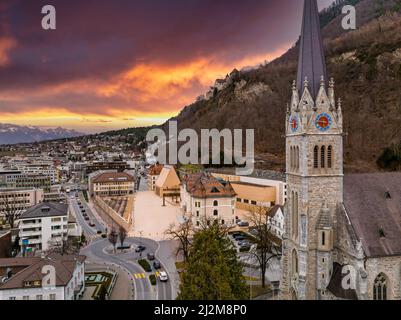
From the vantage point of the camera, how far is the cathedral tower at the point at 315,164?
28031mm

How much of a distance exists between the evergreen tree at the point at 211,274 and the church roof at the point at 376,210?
10239mm

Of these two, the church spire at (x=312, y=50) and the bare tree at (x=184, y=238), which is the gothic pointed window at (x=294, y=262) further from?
the bare tree at (x=184, y=238)

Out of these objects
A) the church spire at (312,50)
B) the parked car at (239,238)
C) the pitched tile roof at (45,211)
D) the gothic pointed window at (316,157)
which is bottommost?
the parked car at (239,238)

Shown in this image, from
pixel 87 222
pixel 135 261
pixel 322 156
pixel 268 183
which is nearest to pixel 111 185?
pixel 87 222

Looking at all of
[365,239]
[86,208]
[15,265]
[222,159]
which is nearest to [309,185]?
[365,239]

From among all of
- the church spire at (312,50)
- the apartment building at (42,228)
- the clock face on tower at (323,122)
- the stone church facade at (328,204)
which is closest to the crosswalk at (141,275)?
the apartment building at (42,228)

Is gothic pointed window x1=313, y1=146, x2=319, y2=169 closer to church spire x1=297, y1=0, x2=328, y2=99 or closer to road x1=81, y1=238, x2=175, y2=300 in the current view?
church spire x1=297, y1=0, x2=328, y2=99

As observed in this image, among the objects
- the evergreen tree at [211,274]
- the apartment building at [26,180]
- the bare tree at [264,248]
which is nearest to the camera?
the evergreen tree at [211,274]

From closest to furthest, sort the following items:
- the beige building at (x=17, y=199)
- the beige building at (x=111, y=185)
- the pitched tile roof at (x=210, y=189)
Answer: the pitched tile roof at (x=210, y=189) < the beige building at (x=17, y=199) < the beige building at (x=111, y=185)

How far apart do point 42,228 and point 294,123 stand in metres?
47.5

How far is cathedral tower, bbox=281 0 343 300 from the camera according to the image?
2803cm

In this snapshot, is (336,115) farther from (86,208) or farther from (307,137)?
(86,208)

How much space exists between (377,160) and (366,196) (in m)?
62.4

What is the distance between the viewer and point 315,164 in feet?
93.4
